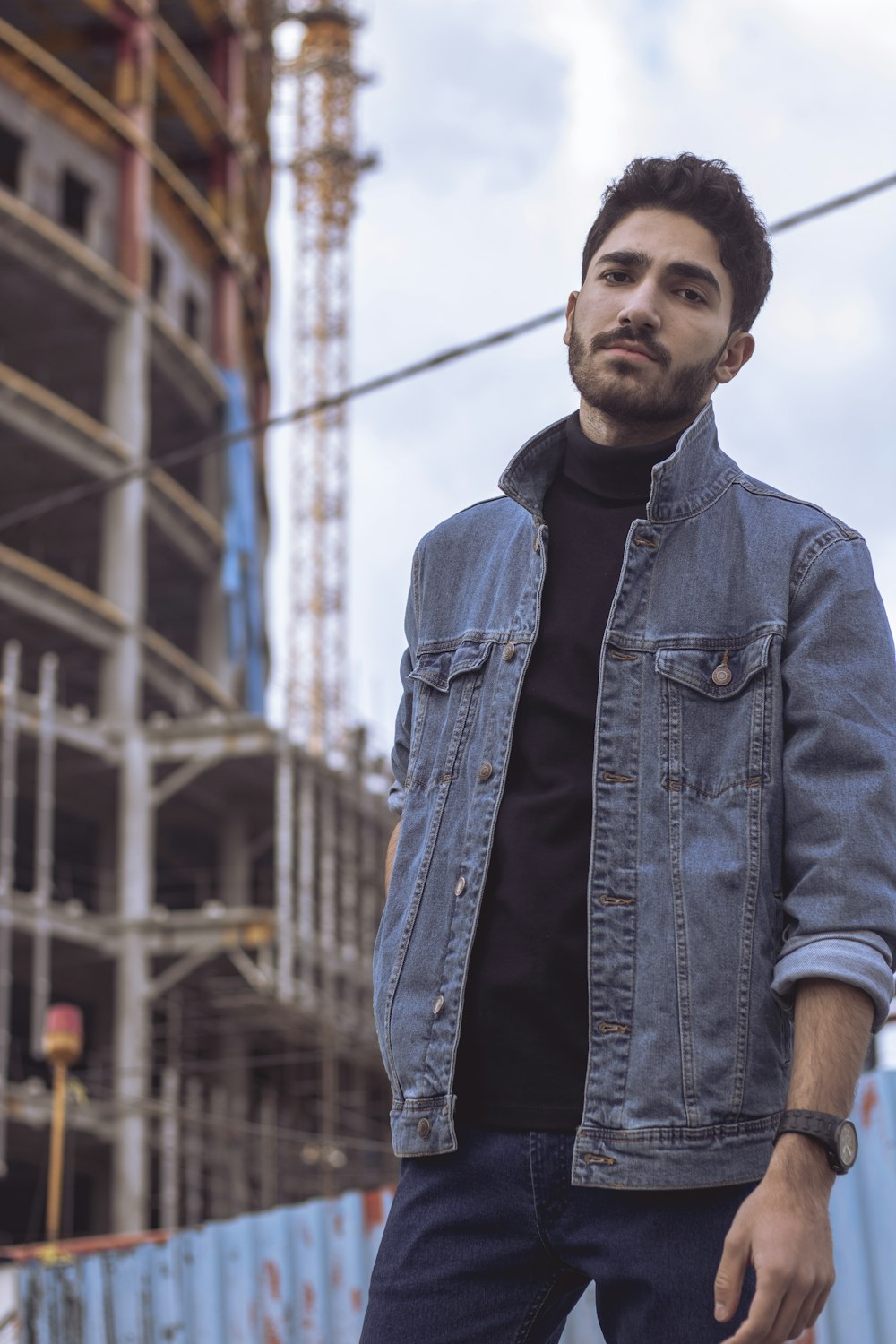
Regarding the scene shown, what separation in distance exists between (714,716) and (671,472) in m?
0.38

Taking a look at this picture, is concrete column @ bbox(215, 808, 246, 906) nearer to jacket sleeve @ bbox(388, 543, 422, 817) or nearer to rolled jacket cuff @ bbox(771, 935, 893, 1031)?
jacket sleeve @ bbox(388, 543, 422, 817)

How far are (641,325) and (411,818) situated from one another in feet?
2.68

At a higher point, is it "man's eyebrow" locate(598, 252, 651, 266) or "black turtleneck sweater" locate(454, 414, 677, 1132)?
"man's eyebrow" locate(598, 252, 651, 266)

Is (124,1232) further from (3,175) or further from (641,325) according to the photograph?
(641,325)

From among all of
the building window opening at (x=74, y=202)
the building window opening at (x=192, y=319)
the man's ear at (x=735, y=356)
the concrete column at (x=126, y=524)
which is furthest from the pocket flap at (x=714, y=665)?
the building window opening at (x=192, y=319)

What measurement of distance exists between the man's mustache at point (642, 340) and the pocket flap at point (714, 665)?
0.45m

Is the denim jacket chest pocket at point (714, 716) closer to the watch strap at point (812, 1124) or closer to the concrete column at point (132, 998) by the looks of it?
the watch strap at point (812, 1124)

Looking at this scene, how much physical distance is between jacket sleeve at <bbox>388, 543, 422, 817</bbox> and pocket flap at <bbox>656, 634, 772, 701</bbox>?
Answer: 53 cm

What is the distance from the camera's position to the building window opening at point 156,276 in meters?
38.8

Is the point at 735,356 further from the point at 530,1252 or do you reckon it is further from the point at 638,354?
the point at 530,1252

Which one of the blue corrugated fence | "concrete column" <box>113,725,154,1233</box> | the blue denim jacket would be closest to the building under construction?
"concrete column" <box>113,725,154,1233</box>

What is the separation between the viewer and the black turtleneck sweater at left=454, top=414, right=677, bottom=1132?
2.40 metres

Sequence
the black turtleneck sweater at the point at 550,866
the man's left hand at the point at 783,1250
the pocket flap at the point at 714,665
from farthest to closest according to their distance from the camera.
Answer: the pocket flap at the point at 714,665
the black turtleneck sweater at the point at 550,866
the man's left hand at the point at 783,1250

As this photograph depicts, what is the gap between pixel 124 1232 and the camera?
30.7 meters
